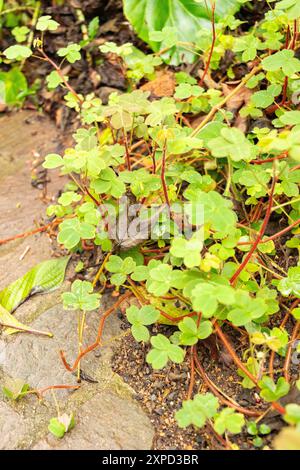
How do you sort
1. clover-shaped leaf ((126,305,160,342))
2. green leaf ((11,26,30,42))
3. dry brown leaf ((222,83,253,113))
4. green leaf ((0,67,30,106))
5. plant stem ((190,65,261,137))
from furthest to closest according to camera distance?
green leaf ((0,67,30,106)) → green leaf ((11,26,30,42)) → dry brown leaf ((222,83,253,113)) → plant stem ((190,65,261,137)) → clover-shaped leaf ((126,305,160,342))

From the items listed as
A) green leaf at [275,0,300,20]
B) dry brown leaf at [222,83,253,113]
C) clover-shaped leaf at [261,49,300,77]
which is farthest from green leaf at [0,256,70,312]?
green leaf at [275,0,300,20]

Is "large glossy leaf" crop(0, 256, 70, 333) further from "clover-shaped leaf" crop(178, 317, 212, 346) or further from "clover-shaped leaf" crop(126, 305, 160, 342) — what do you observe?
"clover-shaped leaf" crop(178, 317, 212, 346)

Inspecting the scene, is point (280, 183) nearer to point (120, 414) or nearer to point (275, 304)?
point (275, 304)

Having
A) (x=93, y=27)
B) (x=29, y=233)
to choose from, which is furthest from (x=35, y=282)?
(x=93, y=27)

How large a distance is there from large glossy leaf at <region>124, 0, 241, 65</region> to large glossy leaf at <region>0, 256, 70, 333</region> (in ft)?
3.35

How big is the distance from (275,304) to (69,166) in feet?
2.47

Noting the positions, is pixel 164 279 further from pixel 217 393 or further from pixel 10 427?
pixel 10 427

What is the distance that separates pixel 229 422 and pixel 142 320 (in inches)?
14.4

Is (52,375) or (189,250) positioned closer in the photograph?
(189,250)

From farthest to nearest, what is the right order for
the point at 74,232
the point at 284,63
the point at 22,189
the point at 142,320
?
the point at 22,189 < the point at 284,63 < the point at 74,232 < the point at 142,320

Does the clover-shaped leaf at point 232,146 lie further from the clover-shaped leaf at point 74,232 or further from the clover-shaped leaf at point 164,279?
the clover-shaped leaf at point 74,232

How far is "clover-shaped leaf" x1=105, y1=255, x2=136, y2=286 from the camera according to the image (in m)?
1.58

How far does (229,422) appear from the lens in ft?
4.03
